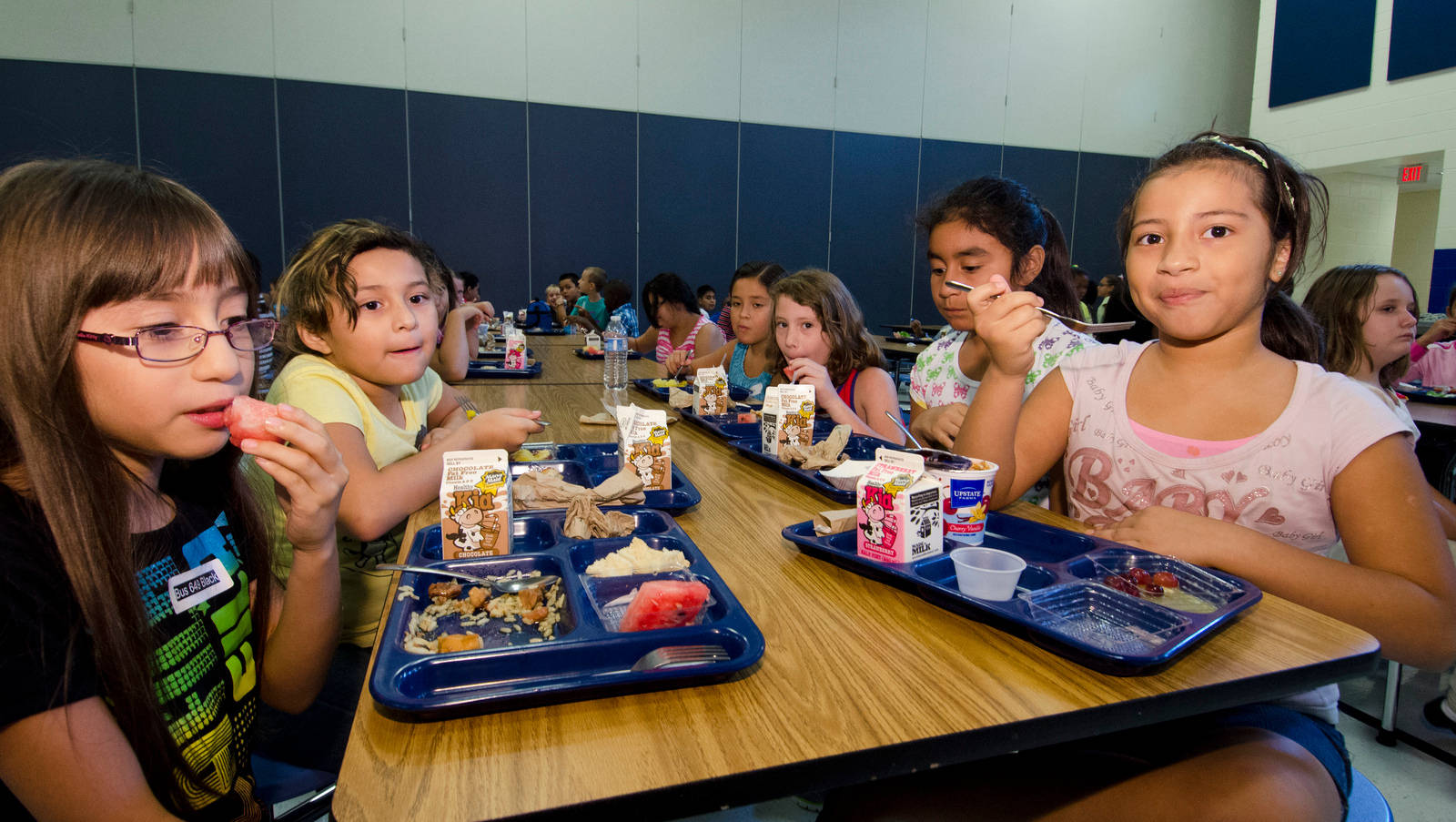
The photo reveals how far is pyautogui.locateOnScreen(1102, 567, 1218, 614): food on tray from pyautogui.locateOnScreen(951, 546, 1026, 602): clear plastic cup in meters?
0.15

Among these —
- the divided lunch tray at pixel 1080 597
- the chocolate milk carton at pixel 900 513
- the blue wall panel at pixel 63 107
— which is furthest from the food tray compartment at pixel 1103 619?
the blue wall panel at pixel 63 107

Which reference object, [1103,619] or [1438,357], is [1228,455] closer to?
[1103,619]

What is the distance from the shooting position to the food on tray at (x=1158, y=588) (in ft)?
3.27

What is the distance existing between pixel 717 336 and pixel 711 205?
5359 mm

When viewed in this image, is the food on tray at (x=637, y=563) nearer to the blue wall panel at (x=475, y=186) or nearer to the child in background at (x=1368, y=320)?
the child in background at (x=1368, y=320)

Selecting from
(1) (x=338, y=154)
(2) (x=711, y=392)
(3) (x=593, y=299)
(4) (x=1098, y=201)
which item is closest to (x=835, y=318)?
(2) (x=711, y=392)

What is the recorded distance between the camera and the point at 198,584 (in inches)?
38.0

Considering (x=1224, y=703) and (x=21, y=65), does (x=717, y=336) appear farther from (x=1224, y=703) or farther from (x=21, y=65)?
(x=21, y=65)

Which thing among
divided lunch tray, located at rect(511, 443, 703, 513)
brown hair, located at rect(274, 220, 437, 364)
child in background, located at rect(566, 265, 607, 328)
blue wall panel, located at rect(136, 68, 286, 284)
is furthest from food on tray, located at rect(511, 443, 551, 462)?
blue wall panel, located at rect(136, 68, 286, 284)

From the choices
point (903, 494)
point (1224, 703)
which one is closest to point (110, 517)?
point (903, 494)

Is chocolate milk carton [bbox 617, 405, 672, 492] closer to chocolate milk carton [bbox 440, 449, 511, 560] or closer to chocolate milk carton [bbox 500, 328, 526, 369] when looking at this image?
chocolate milk carton [bbox 440, 449, 511, 560]

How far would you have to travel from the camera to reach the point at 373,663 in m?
0.80

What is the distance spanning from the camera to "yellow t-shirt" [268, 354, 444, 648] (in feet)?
4.79

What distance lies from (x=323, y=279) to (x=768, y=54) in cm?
897
